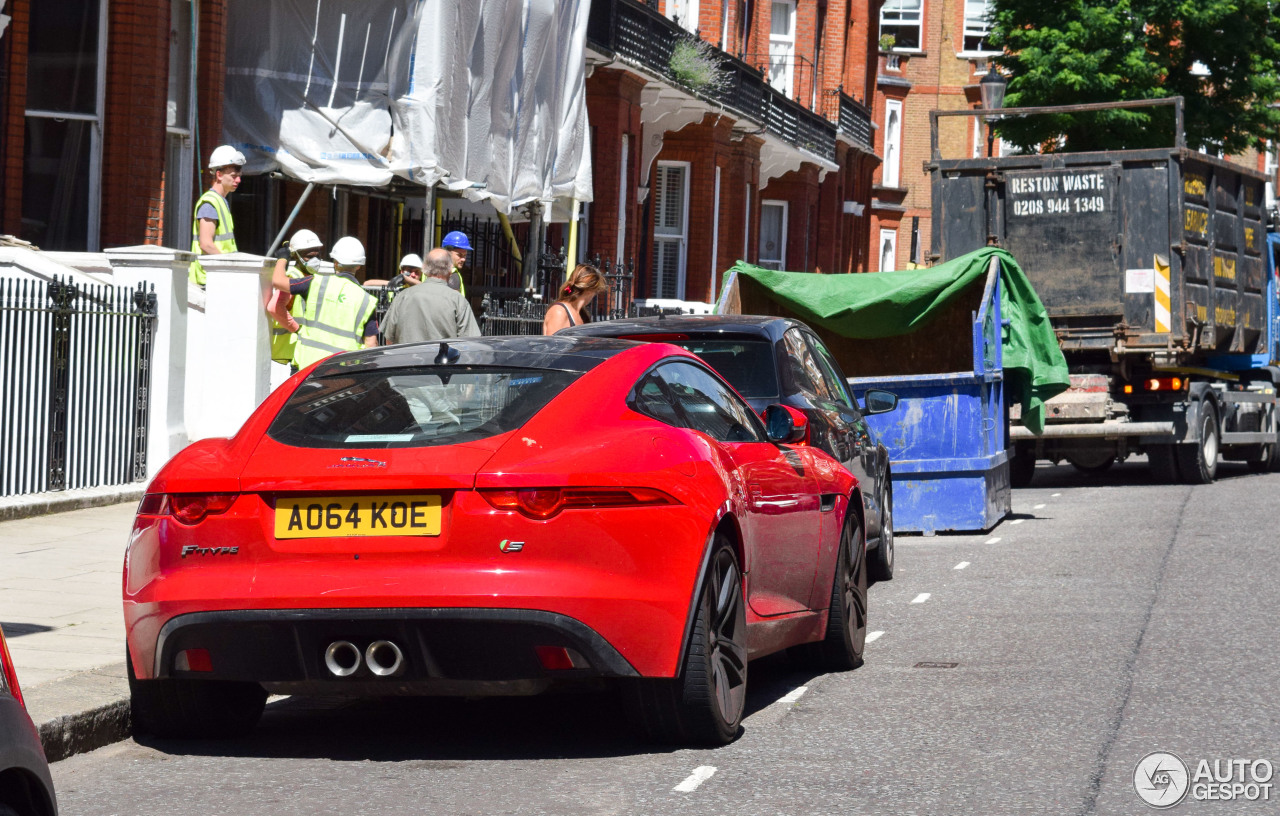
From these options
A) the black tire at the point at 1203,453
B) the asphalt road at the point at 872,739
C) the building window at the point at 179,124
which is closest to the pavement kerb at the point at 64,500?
the building window at the point at 179,124

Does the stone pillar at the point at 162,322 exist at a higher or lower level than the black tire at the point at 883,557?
higher

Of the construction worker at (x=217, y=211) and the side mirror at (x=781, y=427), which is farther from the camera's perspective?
the construction worker at (x=217, y=211)

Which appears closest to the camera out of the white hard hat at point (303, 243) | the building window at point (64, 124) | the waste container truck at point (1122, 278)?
the white hard hat at point (303, 243)

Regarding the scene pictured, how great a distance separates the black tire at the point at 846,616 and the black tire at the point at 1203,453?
11.3 meters

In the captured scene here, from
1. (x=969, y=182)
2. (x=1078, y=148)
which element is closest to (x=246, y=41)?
(x=969, y=182)

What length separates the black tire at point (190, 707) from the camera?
596cm

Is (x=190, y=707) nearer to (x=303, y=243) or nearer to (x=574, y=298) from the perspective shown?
(x=574, y=298)

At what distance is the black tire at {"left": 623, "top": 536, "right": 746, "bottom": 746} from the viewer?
5758 mm

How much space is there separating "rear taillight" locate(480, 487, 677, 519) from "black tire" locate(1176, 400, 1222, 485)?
13.8 m

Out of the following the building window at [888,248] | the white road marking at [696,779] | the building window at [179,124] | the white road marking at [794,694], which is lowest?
the white road marking at [794,694]

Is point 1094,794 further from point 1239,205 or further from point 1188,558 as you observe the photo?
point 1239,205

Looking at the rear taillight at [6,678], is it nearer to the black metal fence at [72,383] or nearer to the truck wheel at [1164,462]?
the black metal fence at [72,383]

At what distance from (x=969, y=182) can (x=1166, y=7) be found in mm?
18218

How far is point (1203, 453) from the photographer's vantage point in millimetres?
18422
